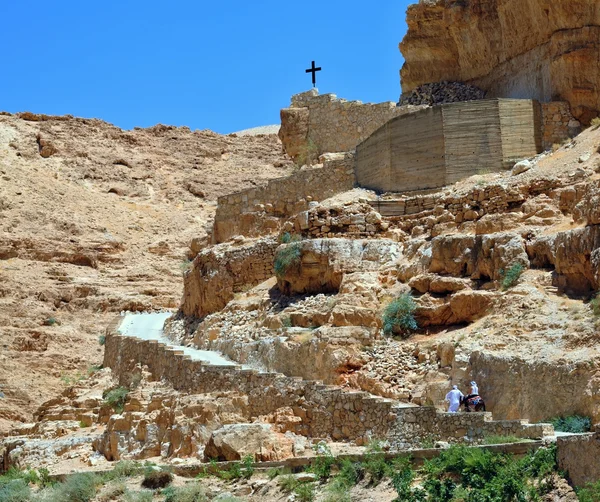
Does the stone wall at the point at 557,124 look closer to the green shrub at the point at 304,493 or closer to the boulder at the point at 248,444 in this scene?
the boulder at the point at 248,444

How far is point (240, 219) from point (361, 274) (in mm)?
6602

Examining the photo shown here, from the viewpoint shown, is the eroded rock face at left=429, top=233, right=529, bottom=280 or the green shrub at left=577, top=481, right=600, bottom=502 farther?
the eroded rock face at left=429, top=233, right=529, bottom=280

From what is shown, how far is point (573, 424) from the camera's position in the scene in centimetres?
1429

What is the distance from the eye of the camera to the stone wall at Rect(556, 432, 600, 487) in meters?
11.7

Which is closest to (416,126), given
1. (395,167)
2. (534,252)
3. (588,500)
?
(395,167)

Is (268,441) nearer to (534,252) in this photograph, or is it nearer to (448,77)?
(534,252)

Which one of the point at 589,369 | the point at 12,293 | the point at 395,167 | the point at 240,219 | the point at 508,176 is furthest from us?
the point at 12,293

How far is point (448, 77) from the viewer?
27.7 m

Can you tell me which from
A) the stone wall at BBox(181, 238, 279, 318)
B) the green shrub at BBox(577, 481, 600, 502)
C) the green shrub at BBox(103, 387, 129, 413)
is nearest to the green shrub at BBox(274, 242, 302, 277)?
the stone wall at BBox(181, 238, 279, 318)

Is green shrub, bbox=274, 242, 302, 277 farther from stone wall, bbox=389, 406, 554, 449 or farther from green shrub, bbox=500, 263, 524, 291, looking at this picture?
stone wall, bbox=389, 406, 554, 449

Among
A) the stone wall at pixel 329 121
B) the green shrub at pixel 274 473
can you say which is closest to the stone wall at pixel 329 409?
the green shrub at pixel 274 473

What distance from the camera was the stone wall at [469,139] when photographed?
2308cm

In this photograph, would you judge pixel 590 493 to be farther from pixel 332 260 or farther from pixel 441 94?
pixel 441 94

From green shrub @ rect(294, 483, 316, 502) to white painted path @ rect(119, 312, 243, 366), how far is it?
537 cm
